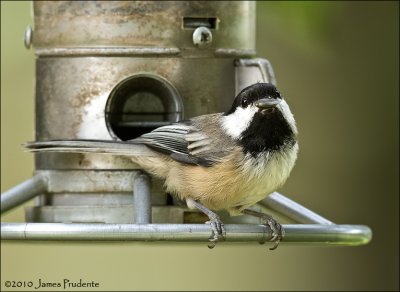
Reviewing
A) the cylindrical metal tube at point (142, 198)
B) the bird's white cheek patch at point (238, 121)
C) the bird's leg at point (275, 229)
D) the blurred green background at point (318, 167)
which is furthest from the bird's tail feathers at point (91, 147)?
the blurred green background at point (318, 167)

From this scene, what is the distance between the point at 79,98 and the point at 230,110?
810mm

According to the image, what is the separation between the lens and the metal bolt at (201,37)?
5258mm

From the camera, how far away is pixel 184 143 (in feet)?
16.5

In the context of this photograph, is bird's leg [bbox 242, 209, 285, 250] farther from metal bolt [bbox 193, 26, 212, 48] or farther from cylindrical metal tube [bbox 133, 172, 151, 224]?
metal bolt [bbox 193, 26, 212, 48]

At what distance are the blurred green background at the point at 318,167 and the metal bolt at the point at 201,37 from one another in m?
1.44

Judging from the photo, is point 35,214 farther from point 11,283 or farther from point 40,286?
point 11,283

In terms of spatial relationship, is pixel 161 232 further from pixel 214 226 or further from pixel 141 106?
pixel 141 106

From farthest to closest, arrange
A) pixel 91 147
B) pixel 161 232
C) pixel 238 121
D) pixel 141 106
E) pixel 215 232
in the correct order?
pixel 141 106
pixel 91 147
pixel 238 121
pixel 215 232
pixel 161 232

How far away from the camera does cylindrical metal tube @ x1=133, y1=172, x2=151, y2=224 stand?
15.6 feet

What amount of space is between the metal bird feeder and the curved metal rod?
387 mm

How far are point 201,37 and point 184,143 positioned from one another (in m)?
0.55

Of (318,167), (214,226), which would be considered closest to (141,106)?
(214,226)

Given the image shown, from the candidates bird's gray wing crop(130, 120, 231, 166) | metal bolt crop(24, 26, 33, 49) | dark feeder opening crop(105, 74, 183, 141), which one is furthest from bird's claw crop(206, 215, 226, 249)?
metal bolt crop(24, 26, 33, 49)

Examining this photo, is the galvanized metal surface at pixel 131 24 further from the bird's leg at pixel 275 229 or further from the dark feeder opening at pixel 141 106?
the bird's leg at pixel 275 229
